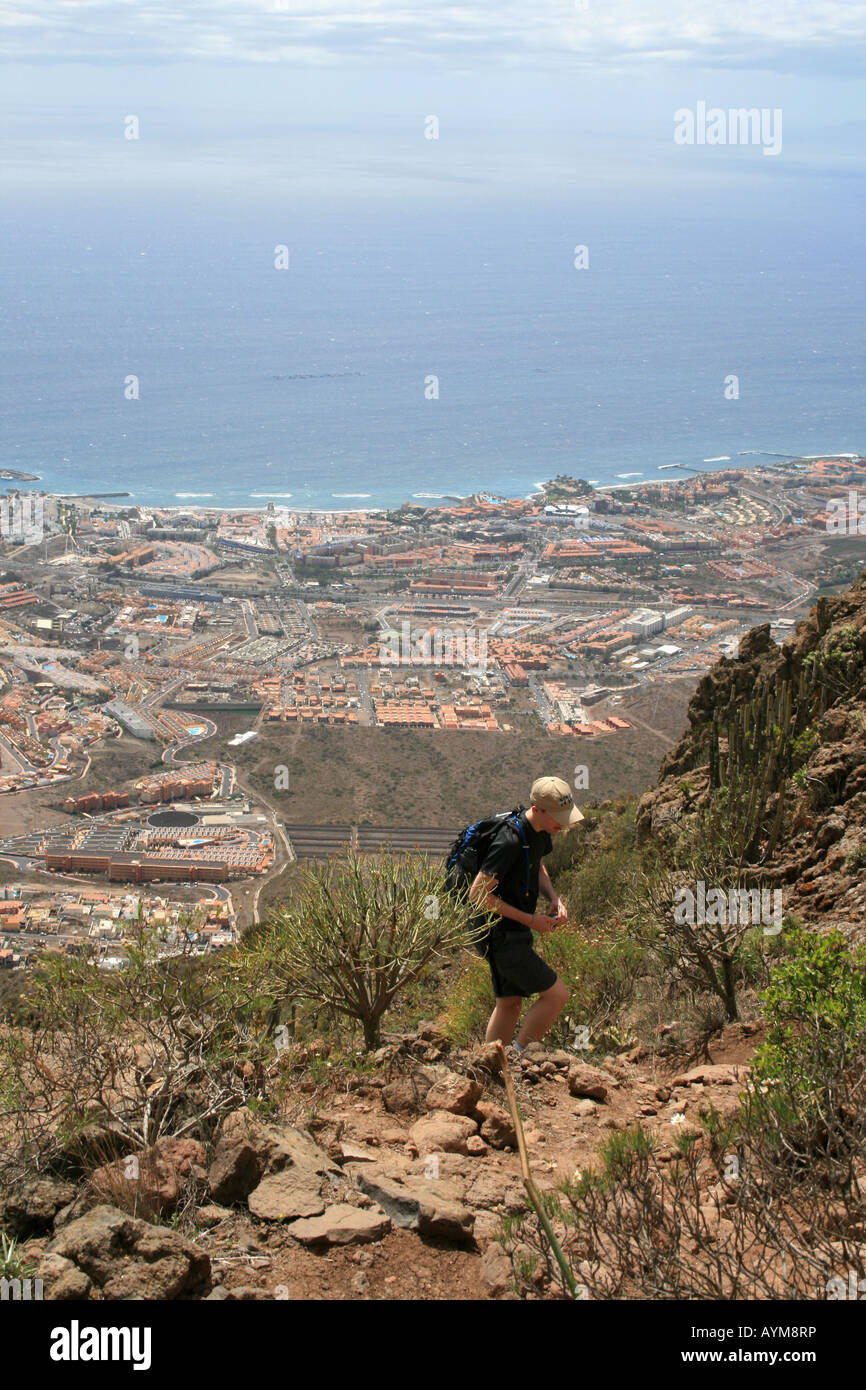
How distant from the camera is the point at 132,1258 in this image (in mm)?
2574

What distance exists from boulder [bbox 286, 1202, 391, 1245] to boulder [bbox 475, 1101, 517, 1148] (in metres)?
0.70

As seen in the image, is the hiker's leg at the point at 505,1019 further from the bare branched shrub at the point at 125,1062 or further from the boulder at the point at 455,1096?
the bare branched shrub at the point at 125,1062

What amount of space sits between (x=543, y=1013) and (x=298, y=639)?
1302 inches

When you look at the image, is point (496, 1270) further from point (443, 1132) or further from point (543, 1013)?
point (543, 1013)

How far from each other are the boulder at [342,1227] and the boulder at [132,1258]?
1.07 ft

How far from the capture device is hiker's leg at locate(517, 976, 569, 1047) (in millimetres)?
4258

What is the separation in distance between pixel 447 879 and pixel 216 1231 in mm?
1555

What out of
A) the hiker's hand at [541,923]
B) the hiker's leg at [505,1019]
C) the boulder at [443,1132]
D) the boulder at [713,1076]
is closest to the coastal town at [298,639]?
the hiker's leg at [505,1019]

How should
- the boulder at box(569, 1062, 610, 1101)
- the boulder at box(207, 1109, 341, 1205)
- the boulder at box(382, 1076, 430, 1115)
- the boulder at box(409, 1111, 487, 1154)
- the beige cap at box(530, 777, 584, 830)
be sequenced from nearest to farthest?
the boulder at box(207, 1109, 341, 1205), the boulder at box(409, 1111, 487, 1154), the boulder at box(382, 1076, 430, 1115), the beige cap at box(530, 777, 584, 830), the boulder at box(569, 1062, 610, 1101)

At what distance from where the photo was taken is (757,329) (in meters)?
109

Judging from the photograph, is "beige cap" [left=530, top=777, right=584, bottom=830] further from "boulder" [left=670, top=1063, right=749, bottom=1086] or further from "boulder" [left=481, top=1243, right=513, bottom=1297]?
"boulder" [left=481, top=1243, right=513, bottom=1297]

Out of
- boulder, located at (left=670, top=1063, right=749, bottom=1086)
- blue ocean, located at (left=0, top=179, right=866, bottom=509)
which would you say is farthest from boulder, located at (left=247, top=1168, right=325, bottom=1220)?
blue ocean, located at (left=0, top=179, right=866, bottom=509)

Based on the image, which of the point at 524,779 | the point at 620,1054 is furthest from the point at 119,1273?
the point at 524,779

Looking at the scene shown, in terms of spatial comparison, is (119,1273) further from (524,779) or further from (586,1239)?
(524,779)
